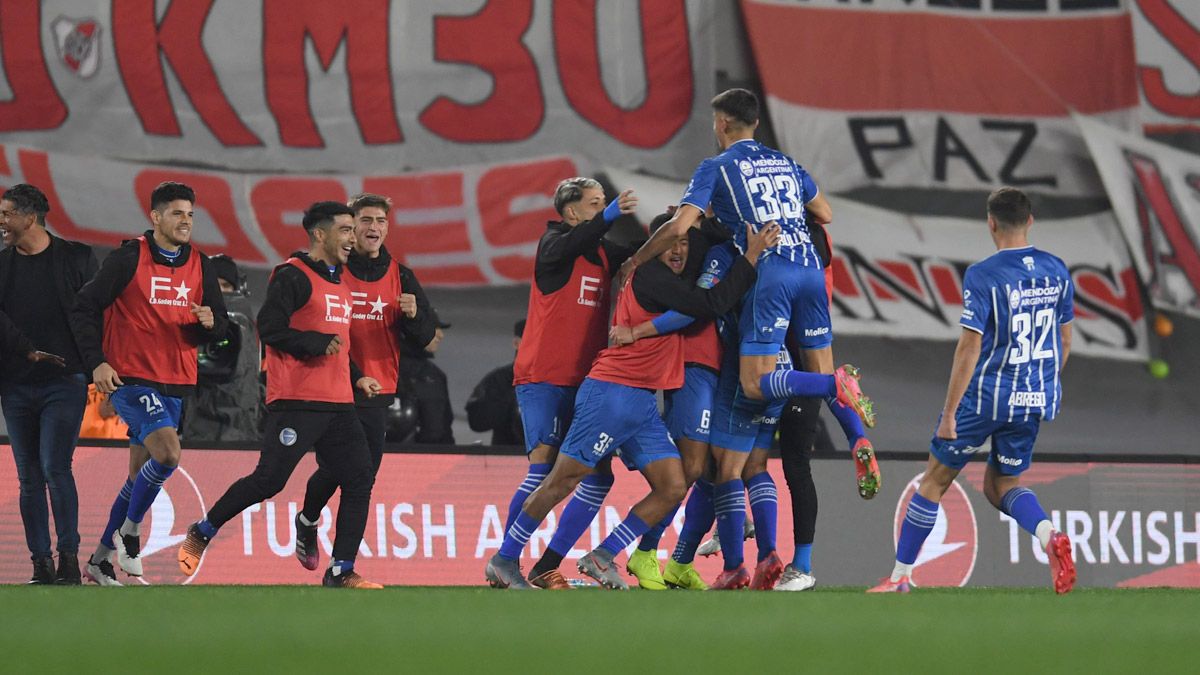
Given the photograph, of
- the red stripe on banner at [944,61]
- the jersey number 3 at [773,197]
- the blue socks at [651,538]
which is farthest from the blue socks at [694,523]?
the red stripe on banner at [944,61]

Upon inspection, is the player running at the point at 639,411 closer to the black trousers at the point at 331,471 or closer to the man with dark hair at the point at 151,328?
the black trousers at the point at 331,471

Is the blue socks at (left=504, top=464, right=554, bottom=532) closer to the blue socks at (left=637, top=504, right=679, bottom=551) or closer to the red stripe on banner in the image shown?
the blue socks at (left=637, top=504, right=679, bottom=551)

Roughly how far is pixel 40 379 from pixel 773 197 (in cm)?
376

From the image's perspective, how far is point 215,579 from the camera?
30.7ft

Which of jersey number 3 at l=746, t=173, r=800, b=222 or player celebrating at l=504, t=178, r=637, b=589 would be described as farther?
player celebrating at l=504, t=178, r=637, b=589

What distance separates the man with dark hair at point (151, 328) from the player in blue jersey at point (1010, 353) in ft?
12.0

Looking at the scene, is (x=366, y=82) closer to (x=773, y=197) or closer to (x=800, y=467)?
(x=773, y=197)

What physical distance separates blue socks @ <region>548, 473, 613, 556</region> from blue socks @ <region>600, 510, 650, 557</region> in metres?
0.14

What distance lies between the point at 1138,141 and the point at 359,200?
682 cm

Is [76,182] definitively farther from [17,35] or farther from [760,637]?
[760,637]

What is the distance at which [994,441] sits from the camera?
7.15 meters

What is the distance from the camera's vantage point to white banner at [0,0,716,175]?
1190cm

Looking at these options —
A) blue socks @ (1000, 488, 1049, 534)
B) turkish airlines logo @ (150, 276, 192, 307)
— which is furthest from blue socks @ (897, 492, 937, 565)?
turkish airlines logo @ (150, 276, 192, 307)

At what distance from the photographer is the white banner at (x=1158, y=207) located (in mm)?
12195
